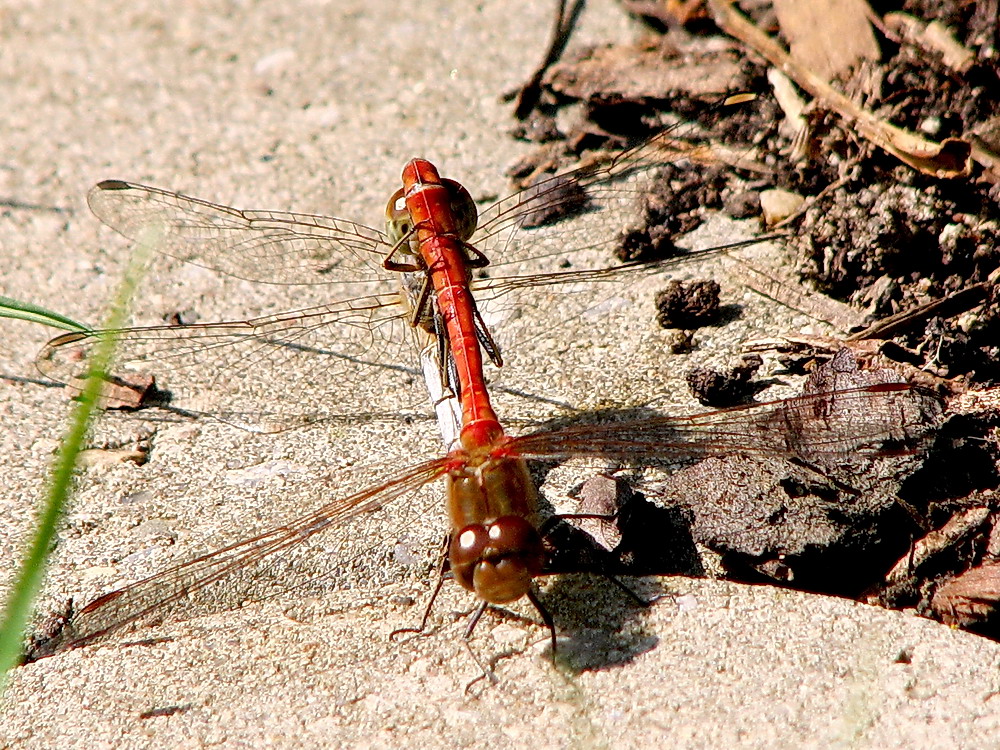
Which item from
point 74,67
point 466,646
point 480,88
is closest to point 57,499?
point 466,646

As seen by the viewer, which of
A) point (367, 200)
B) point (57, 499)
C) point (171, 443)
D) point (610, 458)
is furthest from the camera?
point (367, 200)

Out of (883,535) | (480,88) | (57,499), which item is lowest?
(883,535)

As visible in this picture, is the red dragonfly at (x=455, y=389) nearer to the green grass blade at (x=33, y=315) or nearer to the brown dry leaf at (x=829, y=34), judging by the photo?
the green grass blade at (x=33, y=315)

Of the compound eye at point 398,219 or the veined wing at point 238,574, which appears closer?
the veined wing at point 238,574

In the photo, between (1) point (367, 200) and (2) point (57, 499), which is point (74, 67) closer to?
(1) point (367, 200)

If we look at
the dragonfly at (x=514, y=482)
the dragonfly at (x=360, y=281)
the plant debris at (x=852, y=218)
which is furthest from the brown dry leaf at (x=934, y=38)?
the dragonfly at (x=514, y=482)

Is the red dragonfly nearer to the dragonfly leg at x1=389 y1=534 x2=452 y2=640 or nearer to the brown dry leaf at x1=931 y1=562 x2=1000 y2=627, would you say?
the dragonfly leg at x1=389 y1=534 x2=452 y2=640

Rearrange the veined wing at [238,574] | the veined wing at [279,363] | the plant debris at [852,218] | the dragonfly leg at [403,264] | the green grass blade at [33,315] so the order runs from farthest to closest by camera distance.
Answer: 1. the dragonfly leg at [403,264]
2. the veined wing at [279,363]
3. the green grass blade at [33,315]
4. the plant debris at [852,218]
5. the veined wing at [238,574]
